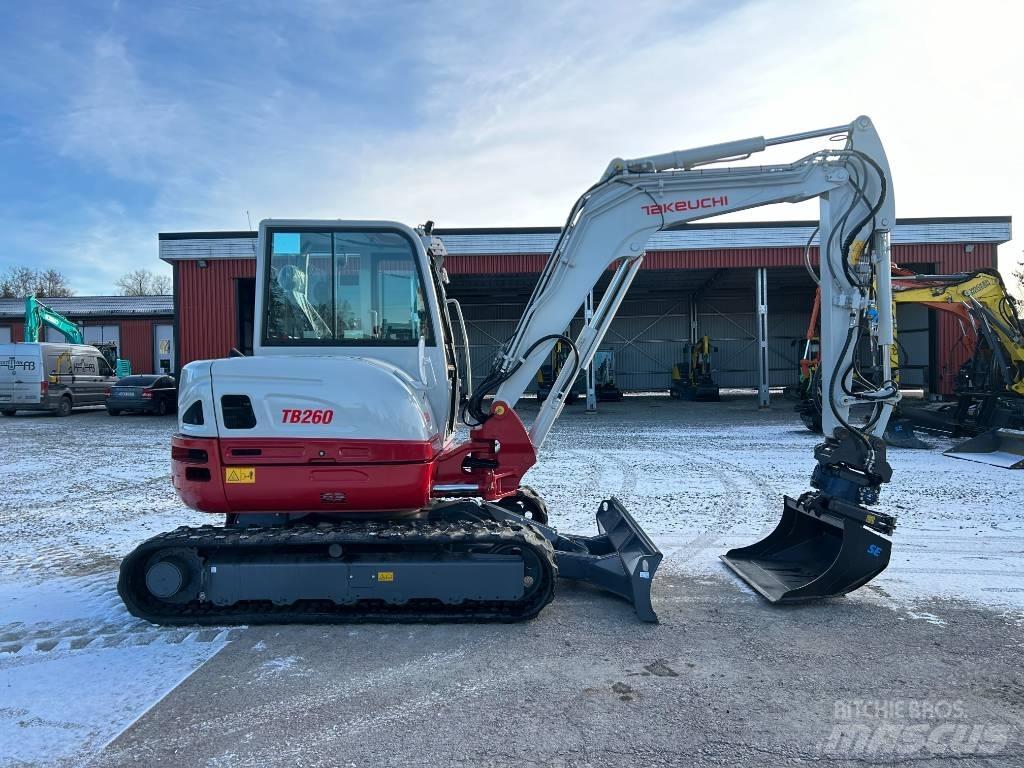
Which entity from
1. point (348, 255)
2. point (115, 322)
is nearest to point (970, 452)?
point (348, 255)

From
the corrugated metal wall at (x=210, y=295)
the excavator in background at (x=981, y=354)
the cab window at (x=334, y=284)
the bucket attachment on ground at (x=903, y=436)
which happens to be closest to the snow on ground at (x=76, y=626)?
the cab window at (x=334, y=284)

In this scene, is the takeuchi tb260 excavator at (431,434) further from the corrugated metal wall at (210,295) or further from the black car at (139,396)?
the black car at (139,396)

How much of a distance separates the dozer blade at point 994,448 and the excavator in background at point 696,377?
15.2 m

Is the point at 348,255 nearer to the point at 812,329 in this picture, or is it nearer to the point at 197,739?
the point at 197,739

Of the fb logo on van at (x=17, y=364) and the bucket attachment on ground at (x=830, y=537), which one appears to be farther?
the fb logo on van at (x=17, y=364)

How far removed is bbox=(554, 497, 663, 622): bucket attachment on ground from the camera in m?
4.68

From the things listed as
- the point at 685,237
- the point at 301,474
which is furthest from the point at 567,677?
the point at 685,237

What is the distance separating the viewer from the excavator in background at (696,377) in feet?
90.5

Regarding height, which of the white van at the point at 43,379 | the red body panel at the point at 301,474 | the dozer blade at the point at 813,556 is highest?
the white van at the point at 43,379

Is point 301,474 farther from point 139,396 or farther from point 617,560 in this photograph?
point 139,396

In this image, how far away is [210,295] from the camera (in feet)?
72.9

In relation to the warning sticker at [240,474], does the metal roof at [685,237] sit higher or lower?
higher

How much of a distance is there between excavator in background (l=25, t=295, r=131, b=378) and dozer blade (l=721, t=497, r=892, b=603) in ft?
79.8

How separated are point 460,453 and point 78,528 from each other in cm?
479
